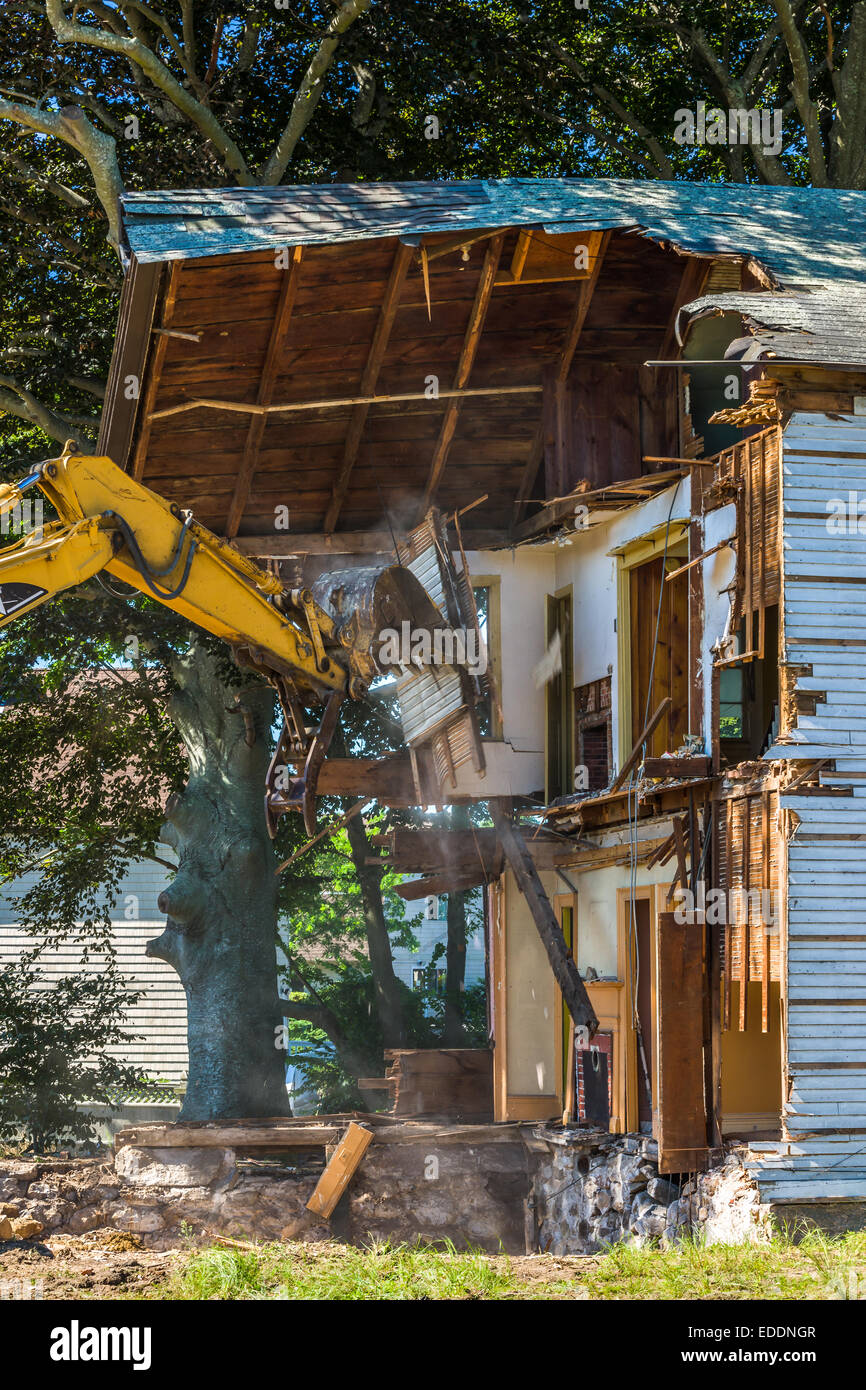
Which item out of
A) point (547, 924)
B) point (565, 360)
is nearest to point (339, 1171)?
point (547, 924)

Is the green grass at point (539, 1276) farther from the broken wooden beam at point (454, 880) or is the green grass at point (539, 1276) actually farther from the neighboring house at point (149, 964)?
the neighboring house at point (149, 964)

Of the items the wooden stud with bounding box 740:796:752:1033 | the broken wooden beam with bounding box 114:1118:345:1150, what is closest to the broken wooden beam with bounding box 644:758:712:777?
the wooden stud with bounding box 740:796:752:1033

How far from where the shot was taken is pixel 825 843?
13633 millimetres

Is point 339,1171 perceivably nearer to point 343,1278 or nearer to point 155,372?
point 343,1278

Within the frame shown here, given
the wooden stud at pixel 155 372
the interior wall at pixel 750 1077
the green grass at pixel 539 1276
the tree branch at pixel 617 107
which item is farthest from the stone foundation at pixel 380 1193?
the tree branch at pixel 617 107

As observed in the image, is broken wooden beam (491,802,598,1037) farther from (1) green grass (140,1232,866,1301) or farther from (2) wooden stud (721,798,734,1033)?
(1) green grass (140,1232,866,1301)

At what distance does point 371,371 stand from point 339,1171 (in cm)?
922

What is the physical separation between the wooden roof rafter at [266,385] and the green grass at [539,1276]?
10180mm

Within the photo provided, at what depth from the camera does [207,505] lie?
1972 cm

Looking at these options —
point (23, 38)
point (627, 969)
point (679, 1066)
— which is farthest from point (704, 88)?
point (679, 1066)

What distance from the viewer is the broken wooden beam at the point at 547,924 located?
55.5ft

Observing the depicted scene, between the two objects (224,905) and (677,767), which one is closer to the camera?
(677,767)
